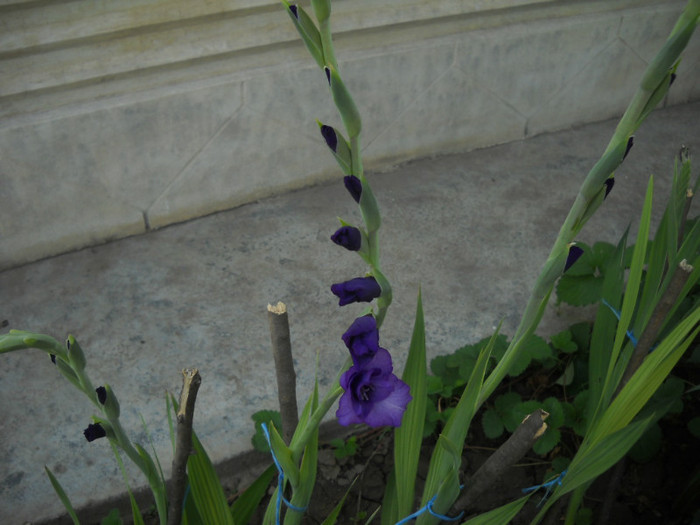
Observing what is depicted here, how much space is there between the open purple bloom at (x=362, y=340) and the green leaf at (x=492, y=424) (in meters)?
0.96

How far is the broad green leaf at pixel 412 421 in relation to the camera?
114cm

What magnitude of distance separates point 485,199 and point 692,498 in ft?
4.76

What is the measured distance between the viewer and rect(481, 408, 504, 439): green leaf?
166cm

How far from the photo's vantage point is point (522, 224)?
2611 millimetres

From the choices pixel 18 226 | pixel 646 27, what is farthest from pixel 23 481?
pixel 646 27

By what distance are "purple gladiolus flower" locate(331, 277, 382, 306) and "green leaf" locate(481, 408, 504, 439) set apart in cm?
98

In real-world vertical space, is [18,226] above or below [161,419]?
above

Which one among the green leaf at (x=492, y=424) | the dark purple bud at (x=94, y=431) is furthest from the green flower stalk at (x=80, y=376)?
the green leaf at (x=492, y=424)

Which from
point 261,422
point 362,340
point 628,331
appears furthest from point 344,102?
point 261,422

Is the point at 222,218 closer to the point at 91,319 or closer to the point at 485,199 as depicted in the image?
the point at 91,319

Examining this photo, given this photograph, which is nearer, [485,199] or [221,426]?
[221,426]

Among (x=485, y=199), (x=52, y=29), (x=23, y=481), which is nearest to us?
(x=23, y=481)

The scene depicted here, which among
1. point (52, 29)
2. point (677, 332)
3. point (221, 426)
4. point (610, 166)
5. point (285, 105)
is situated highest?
point (610, 166)

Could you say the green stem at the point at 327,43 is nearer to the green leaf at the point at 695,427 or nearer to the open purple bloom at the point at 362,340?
the open purple bloom at the point at 362,340
